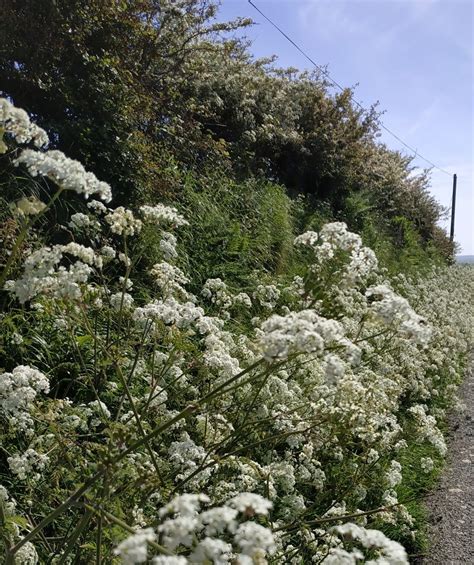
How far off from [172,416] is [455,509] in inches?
112

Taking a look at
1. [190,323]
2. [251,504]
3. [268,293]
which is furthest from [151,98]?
[251,504]

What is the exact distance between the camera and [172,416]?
11.8 ft

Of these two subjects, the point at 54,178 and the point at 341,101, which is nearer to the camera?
the point at 54,178

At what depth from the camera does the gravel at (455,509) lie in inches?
175

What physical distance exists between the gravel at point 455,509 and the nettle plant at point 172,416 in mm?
344

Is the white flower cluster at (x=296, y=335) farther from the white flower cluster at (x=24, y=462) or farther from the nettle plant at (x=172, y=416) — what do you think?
the white flower cluster at (x=24, y=462)

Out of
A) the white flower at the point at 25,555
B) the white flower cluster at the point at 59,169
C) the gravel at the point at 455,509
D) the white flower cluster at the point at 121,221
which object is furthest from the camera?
the gravel at the point at 455,509

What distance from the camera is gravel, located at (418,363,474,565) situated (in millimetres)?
4438

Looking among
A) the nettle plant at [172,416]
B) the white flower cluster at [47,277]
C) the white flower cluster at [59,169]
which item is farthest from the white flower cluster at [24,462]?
the white flower cluster at [59,169]

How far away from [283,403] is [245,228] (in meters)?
4.67

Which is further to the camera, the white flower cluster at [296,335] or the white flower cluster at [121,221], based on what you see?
the white flower cluster at [121,221]

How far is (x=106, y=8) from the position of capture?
6.59 m

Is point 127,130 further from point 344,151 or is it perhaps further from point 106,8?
point 344,151

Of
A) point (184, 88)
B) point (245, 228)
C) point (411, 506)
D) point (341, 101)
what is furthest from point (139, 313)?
point (341, 101)
